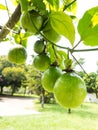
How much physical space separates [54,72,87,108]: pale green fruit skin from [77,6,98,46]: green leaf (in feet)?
0.32

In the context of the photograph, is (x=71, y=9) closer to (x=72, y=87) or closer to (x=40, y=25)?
(x=40, y=25)

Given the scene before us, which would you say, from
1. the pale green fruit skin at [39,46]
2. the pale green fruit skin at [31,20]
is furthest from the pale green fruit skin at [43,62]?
the pale green fruit skin at [31,20]

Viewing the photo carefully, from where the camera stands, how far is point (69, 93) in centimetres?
55

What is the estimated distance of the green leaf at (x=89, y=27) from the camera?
0.58 meters

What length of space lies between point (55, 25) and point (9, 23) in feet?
1.10

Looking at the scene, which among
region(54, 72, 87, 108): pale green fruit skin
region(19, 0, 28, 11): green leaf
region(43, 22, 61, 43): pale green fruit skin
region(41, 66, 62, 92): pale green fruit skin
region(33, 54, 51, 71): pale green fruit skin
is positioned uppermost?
region(19, 0, 28, 11): green leaf

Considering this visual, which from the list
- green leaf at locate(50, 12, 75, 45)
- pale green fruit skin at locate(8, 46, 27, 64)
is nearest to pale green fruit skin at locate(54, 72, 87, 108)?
green leaf at locate(50, 12, 75, 45)

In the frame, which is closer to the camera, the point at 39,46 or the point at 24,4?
the point at 24,4

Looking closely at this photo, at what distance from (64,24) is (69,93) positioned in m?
0.15

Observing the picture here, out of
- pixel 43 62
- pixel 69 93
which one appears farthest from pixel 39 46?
pixel 69 93

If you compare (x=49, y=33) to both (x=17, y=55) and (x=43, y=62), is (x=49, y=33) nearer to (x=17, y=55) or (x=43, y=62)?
(x=43, y=62)

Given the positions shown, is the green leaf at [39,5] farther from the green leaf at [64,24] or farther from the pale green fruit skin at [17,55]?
the pale green fruit skin at [17,55]

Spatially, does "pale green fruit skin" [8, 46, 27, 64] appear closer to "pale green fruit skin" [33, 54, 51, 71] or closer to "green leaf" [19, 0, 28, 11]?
"pale green fruit skin" [33, 54, 51, 71]

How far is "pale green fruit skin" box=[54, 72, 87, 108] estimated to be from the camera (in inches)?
21.7
